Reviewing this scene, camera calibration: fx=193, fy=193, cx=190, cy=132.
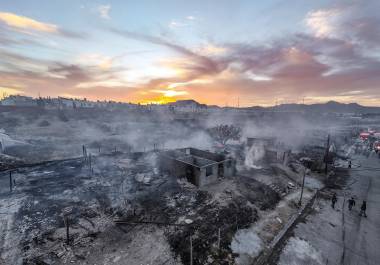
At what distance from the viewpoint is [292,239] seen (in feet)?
39.5

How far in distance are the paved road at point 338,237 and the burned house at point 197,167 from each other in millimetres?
8167

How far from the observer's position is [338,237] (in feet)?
41.6

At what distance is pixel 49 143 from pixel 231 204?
1338 inches

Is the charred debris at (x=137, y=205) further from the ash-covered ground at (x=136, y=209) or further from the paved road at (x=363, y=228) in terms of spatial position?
the paved road at (x=363, y=228)

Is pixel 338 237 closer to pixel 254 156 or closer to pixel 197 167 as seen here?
pixel 197 167

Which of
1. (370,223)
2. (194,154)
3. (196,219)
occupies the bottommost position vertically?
(370,223)

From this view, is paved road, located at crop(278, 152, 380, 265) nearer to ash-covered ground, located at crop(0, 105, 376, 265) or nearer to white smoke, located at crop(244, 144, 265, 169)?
ash-covered ground, located at crop(0, 105, 376, 265)

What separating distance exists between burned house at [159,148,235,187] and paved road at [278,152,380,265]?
817cm

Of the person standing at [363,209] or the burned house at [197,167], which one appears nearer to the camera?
the person standing at [363,209]

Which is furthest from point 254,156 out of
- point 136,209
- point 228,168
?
point 136,209

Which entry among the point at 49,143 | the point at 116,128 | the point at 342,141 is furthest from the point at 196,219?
the point at 342,141

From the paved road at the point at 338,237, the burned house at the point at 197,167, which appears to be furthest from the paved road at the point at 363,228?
the burned house at the point at 197,167

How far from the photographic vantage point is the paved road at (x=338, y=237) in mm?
10781

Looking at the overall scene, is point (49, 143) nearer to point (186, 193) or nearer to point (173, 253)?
point (186, 193)
